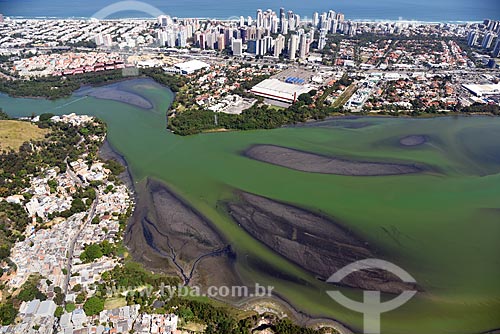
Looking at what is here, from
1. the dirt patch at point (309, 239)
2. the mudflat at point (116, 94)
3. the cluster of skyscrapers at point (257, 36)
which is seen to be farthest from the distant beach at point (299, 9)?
the dirt patch at point (309, 239)

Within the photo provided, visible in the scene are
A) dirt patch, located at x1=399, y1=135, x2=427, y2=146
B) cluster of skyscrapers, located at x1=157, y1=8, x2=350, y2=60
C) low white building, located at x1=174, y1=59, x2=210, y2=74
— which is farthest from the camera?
cluster of skyscrapers, located at x1=157, y1=8, x2=350, y2=60

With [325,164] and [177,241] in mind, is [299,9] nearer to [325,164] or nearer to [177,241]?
[325,164]

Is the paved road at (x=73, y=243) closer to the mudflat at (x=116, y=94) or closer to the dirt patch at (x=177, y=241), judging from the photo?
the dirt patch at (x=177, y=241)

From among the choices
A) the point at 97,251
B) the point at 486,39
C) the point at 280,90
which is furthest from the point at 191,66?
the point at 486,39

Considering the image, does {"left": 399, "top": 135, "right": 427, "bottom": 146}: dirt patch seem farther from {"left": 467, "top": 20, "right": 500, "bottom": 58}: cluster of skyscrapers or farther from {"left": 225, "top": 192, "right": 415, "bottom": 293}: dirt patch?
{"left": 467, "top": 20, "right": 500, "bottom": 58}: cluster of skyscrapers

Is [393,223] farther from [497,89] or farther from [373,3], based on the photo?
[373,3]

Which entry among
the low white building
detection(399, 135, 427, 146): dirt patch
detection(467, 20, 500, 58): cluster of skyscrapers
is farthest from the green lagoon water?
detection(467, 20, 500, 58): cluster of skyscrapers
